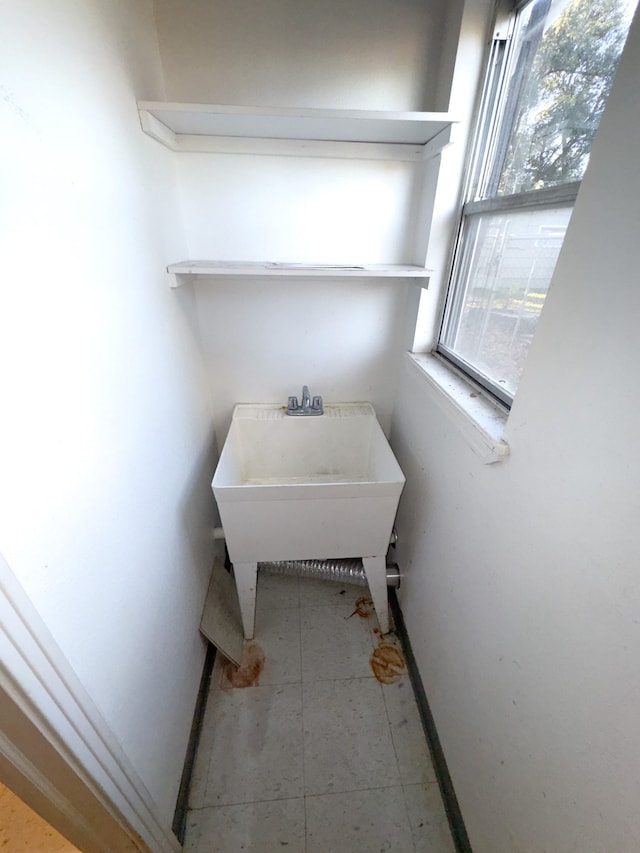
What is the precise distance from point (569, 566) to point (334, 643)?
109 centimetres

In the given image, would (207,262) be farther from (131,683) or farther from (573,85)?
(131,683)

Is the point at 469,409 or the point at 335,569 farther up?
the point at 469,409

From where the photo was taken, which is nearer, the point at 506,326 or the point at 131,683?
the point at 131,683

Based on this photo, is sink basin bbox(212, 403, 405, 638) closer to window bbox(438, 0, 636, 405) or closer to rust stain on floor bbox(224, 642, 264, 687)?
rust stain on floor bbox(224, 642, 264, 687)

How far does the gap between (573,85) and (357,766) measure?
1.82 metres

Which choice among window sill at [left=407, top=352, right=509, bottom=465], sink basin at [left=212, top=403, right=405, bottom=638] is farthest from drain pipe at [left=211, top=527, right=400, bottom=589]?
window sill at [left=407, top=352, right=509, bottom=465]

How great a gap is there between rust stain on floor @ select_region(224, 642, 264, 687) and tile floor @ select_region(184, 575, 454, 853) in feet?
0.05

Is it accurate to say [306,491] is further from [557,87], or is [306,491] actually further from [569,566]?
[557,87]

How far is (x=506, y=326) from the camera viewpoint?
875 millimetres

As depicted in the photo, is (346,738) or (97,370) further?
(346,738)

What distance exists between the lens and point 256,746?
1077 mm

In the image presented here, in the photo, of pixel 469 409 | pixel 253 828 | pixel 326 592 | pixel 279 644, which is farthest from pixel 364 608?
pixel 469 409

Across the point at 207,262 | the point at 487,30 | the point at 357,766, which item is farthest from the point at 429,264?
the point at 357,766

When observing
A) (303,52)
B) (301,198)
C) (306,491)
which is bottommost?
(306,491)
